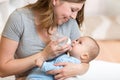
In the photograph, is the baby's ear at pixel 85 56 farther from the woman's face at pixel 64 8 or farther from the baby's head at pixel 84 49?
the woman's face at pixel 64 8

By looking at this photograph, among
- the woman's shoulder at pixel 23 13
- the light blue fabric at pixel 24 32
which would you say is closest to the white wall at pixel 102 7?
the light blue fabric at pixel 24 32

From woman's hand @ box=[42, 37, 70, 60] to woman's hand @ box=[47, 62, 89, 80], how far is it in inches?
2.1

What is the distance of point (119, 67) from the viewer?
5.71 feet

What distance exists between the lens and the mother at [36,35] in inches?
53.2

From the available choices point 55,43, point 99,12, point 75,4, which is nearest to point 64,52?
point 55,43

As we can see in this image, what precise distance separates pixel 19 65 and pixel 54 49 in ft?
0.64

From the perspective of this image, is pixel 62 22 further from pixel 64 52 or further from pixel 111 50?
pixel 111 50

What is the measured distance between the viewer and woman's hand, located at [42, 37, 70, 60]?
1354 millimetres

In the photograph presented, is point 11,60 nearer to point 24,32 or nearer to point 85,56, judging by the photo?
point 24,32

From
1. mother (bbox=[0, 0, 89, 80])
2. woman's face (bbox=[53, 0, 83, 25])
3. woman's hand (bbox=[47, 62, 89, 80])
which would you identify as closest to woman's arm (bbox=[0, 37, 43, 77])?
mother (bbox=[0, 0, 89, 80])

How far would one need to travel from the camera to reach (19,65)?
4.59ft

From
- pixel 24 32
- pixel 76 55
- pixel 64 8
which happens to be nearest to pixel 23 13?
pixel 24 32

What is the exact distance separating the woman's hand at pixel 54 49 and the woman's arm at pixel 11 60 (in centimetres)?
4

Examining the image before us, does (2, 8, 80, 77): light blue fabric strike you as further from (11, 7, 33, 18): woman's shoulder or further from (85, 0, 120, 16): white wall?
(85, 0, 120, 16): white wall
